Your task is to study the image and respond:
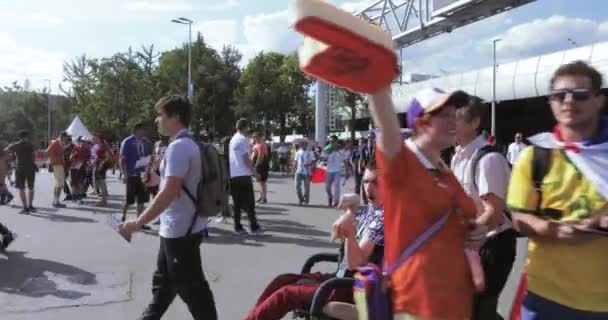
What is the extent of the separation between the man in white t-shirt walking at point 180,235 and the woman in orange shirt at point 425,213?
Answer: 1.88m

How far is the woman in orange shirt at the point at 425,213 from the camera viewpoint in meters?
2.19

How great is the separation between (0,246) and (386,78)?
7576mm

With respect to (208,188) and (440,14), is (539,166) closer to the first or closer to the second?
(208,188)

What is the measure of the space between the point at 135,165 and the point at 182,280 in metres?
7.03

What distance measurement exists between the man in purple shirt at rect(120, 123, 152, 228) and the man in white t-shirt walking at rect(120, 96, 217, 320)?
6.63 meters

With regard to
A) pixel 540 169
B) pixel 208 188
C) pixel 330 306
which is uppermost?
pixel 540 169

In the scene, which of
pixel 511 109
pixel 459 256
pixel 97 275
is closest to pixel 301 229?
pixel 97 275

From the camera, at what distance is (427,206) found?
2246 millimetres

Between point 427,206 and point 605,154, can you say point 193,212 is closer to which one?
point 427,206

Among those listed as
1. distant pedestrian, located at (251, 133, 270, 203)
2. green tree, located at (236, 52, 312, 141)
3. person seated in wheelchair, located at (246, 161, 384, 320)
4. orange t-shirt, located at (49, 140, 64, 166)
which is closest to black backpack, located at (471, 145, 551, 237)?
person seated in wheelchair, located at (246, 161, 384, 320)

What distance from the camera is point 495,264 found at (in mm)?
3512

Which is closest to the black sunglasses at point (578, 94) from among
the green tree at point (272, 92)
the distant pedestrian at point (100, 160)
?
the distant pedestrian at point (100, 160)

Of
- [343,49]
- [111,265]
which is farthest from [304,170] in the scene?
[343,49]

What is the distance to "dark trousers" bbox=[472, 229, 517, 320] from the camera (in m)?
3.47
